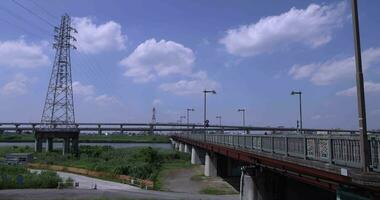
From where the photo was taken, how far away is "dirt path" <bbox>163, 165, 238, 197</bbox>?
51300mm

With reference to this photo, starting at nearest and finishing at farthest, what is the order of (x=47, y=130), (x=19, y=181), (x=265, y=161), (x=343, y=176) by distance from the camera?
(x=343, y=176)
(x=265, y=161)
(x=19, y=181)
(x=47, y=130)

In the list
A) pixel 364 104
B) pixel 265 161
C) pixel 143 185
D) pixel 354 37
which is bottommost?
pixel 143 185

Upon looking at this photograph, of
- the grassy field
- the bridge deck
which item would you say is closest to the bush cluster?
the grassy field

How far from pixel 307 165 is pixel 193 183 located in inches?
1550

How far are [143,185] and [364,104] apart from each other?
41.4 meters

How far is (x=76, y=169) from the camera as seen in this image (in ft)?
233

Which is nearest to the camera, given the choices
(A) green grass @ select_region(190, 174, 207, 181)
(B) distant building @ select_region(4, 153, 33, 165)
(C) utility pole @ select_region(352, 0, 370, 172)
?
(C) utility pole @ select_region(352, 0, 370, 172)

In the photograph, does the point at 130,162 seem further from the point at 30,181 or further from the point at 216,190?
the point at 216,190

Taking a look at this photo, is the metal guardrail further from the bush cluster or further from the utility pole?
the bush cluster

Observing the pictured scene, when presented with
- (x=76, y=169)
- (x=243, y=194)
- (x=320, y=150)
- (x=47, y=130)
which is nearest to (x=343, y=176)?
(x=320, y=150)

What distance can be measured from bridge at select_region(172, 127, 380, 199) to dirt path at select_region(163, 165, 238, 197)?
826 centimetres

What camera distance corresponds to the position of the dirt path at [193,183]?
51.3m

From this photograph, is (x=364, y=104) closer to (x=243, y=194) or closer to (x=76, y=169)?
(x=243, y=194)

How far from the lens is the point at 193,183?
58219 millimetres
